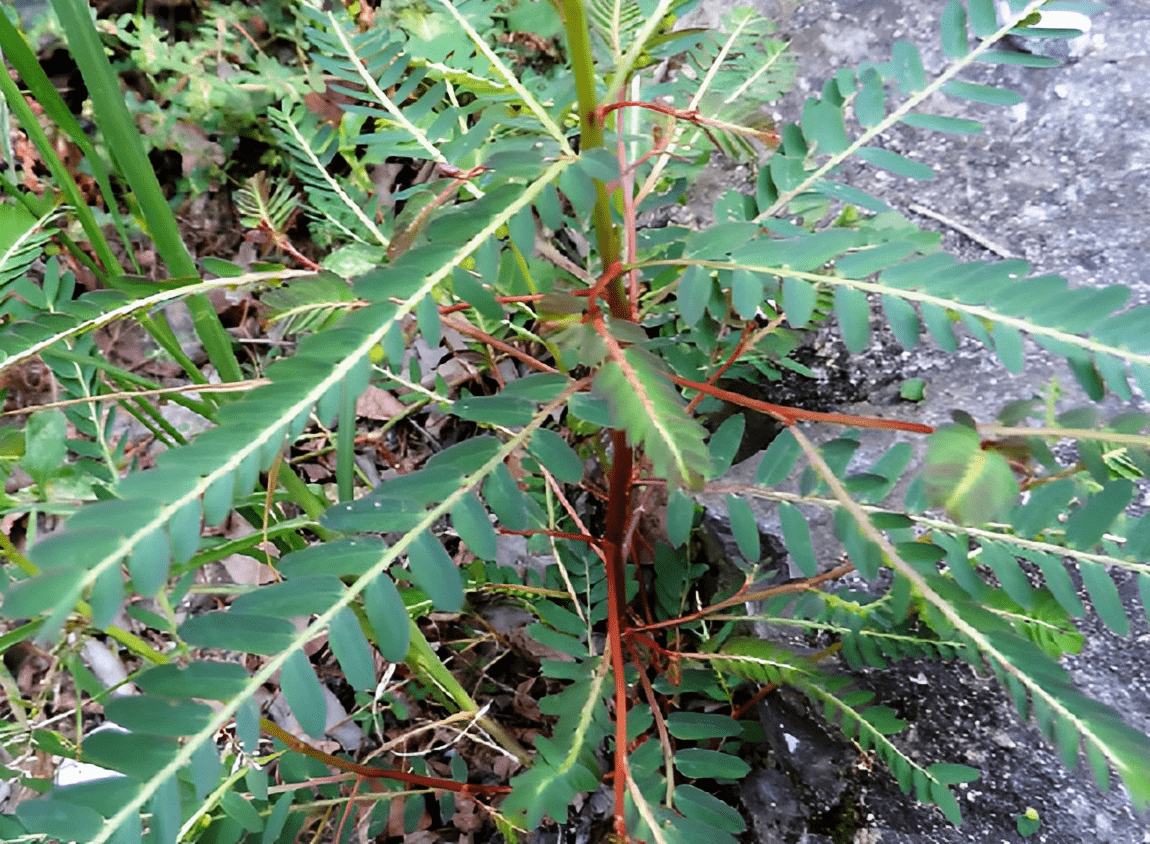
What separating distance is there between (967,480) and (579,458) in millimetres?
299

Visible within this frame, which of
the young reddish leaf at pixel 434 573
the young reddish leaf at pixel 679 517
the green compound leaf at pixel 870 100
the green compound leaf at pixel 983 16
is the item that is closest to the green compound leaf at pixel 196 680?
the young reddish leaf at pixel 434 573

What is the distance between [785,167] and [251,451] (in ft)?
1.80

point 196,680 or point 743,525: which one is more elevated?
point 196,680

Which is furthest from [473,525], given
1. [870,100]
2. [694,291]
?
[870,100]

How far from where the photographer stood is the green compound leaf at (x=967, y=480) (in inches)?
15.7

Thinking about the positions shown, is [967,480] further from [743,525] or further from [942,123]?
[942,123]

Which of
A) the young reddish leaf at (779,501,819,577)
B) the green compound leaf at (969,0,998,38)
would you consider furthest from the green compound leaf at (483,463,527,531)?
the green compound leaf at (969,0,998,38)

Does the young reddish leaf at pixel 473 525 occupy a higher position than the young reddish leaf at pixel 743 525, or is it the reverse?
the young reddish leaf at pixel 473 525

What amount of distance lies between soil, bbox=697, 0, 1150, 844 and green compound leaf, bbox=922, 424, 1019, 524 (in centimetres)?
48

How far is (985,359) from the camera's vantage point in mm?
941

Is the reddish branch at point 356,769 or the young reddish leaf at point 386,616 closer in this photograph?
the young reddish leaf at point 386,616

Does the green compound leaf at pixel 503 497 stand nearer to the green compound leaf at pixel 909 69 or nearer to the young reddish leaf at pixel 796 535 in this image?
the young reddish leaf at pixel 796 535

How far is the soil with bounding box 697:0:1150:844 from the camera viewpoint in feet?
2.46

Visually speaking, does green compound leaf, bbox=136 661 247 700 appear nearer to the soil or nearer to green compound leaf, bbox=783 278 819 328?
green compound leaf, bbox=783 278 819 328
